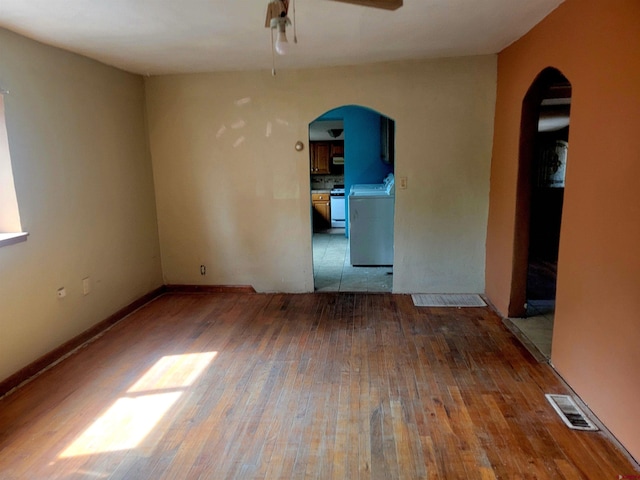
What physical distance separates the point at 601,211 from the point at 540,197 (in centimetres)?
435

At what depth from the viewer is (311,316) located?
3766mm

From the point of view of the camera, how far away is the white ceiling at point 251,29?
2.35 m

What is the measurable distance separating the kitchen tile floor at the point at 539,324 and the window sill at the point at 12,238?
3649 mm

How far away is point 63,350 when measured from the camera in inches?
120

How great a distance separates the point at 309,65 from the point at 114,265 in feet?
8.64

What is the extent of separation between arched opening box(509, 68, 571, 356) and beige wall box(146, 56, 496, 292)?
0.67m

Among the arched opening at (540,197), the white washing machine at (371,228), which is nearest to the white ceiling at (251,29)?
the arched opening at (540,197)

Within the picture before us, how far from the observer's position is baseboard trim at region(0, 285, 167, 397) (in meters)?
2.59

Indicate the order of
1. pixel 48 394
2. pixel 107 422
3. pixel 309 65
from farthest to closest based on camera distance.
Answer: pixel 309 65
pixel 48 394
pixel 107 422

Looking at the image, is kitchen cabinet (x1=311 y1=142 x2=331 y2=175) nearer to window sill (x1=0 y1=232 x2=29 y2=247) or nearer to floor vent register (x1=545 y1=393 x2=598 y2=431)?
window sill (x1=0 y1=232 x2=29 y2=247)

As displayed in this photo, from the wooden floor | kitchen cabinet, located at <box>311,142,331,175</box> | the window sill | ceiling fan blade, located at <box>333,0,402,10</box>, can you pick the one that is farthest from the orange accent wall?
kitchen cabinet, located at <box>311,142,331,175</box>

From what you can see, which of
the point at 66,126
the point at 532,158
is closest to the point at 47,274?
Answer: the point at 66,126

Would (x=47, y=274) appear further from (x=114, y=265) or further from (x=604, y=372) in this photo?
(x=604, y=372)

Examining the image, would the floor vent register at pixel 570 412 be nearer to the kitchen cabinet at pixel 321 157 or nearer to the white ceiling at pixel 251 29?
the white ceiling at pixel 251 29
